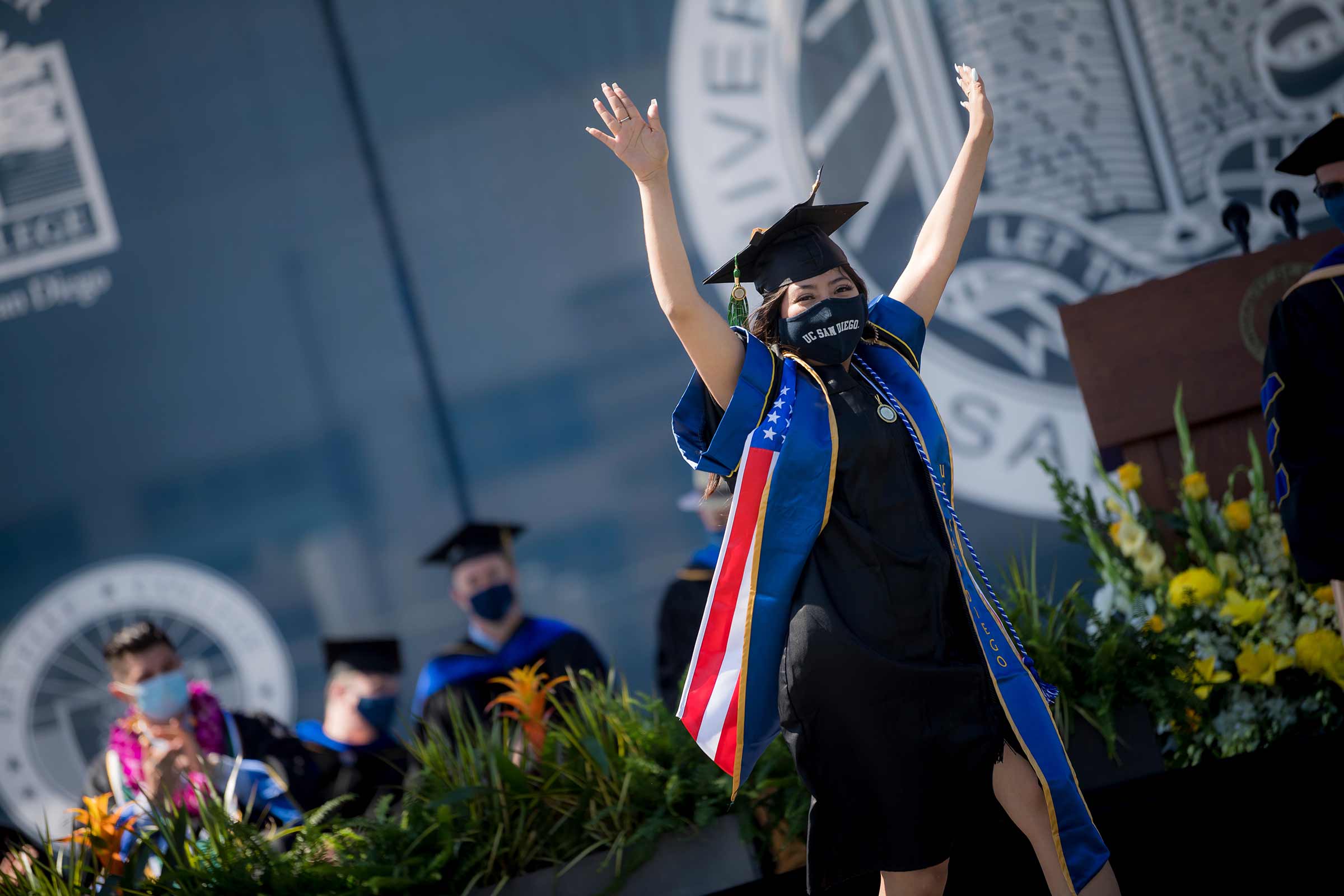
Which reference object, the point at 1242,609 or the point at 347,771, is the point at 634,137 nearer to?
the point at 1242,609

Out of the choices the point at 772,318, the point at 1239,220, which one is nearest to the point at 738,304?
the point at 772,318

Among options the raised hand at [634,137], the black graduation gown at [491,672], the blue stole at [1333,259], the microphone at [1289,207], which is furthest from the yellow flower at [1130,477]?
the black graduation gown at [491,672]

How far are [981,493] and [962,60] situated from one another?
5.87 ft

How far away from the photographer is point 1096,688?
9.33 ft

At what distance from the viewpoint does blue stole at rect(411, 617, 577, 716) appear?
14.6ft

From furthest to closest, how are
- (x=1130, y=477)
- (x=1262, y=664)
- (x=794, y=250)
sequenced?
(x=1130, y=477) < (x=1262, y=664) < (x=794, y=250)

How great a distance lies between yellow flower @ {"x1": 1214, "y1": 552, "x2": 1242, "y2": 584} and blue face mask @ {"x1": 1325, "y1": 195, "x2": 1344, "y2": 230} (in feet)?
3.09

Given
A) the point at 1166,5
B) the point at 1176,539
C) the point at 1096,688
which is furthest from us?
the point at 1166,5

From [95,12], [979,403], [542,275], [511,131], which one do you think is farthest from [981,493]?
[95,12]

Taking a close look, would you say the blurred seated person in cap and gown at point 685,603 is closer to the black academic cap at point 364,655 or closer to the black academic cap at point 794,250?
the black academic cap at point 364,655

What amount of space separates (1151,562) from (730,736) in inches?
68.0

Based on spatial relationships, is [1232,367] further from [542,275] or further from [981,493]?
[542,275]

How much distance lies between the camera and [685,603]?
4.52m

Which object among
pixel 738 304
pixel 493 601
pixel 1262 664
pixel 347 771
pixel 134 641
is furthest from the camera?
pixel 493 601
